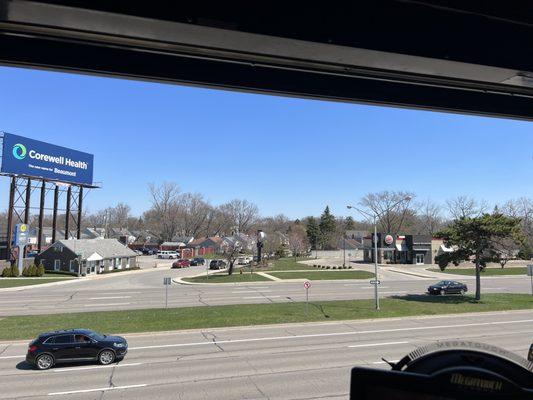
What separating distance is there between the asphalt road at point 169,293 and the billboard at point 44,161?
1928 centimetres

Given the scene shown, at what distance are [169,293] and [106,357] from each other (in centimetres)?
2379

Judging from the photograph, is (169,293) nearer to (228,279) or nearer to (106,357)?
(228,279)

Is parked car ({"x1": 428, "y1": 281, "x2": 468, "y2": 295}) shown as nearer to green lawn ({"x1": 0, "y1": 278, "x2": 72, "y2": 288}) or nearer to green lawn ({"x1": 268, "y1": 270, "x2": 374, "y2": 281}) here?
green lawn ({"x1": 268, "y1": 270, "x2": 374, "y2": 281})

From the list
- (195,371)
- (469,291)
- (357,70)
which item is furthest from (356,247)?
(357,70)

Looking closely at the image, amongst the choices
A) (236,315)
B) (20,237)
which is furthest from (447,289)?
(20,237)

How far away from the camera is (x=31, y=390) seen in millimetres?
12562

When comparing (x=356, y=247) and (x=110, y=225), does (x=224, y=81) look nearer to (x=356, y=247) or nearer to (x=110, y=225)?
(x=356, y=247)

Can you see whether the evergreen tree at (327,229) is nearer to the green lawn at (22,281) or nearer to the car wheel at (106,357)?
the green lawn at (22,281)

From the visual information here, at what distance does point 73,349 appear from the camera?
52.0 feet

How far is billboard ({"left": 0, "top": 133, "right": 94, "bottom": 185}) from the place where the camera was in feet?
185

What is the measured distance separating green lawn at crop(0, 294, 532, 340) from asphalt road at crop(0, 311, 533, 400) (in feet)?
5.60

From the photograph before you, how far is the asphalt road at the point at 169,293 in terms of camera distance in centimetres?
3238

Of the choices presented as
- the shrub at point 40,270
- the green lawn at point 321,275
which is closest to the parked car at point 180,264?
the green lawn at point 321,275

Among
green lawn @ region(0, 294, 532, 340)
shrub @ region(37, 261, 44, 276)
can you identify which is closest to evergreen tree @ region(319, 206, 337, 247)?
shrub @ region(37, 261, 44, 276)
